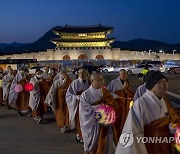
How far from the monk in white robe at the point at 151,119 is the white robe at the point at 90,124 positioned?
1940 mm

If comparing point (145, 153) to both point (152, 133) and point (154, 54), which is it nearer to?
point (152, 133)

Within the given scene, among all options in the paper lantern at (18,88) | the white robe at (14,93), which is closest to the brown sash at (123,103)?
the paper lantern at (18,88)

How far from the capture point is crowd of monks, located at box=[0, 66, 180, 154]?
3.64 meters

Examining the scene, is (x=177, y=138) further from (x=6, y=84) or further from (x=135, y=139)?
(x=6, y=84)

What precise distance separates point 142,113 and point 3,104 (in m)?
13.3

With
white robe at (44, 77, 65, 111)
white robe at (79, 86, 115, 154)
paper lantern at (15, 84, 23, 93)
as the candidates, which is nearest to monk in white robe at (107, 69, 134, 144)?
white robe at (79, 86, 115, 154)

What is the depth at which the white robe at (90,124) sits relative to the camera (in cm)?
563

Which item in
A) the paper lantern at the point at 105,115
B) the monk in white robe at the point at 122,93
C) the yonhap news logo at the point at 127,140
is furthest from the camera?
the monk in white robe at the point at 122,93

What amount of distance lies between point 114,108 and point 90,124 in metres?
0.53

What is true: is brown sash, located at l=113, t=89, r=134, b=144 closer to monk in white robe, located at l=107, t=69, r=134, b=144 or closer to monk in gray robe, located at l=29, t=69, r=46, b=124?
monk in white robe, located at l=107, t=69, r=134, b=144

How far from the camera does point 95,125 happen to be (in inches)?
226

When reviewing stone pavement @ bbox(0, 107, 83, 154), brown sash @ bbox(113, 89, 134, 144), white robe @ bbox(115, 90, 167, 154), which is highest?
white robe @ bbox(115, 90, 167, 154)

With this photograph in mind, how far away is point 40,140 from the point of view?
8.41 m

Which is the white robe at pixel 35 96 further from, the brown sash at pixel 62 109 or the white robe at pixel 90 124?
the white robe at pixel 90 124
